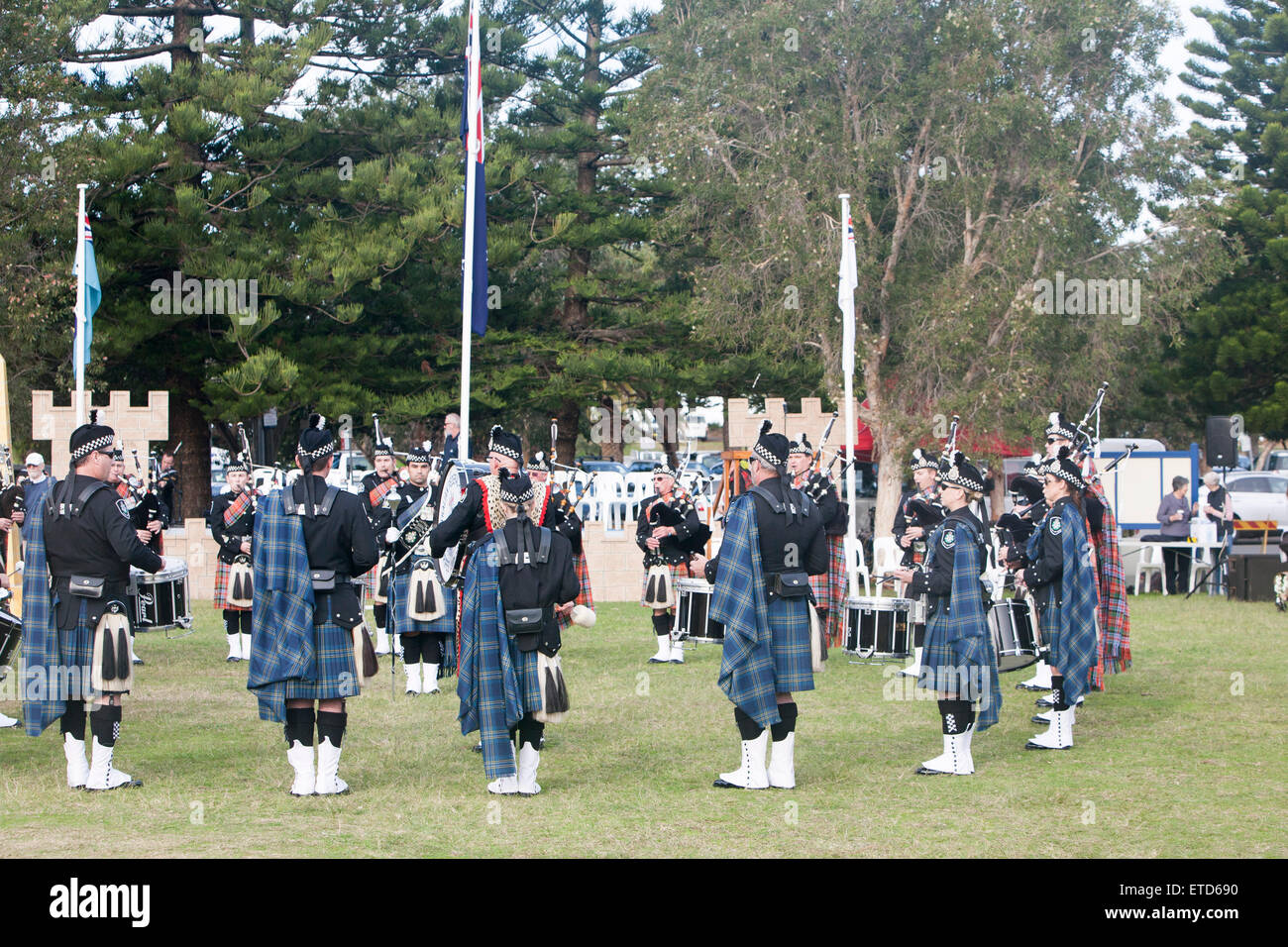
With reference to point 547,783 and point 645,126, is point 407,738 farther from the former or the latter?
point 645,126

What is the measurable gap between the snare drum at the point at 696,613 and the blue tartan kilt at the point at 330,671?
527cm

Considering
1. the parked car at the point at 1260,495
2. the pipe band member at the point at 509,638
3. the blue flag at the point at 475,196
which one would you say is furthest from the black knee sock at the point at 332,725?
the parked car at the point at 1260,495

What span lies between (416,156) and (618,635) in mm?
12696

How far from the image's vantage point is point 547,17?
2847 centimetres

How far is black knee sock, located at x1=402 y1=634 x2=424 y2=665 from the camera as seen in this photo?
1116 centimetres

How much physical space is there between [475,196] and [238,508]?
4525 millimetres

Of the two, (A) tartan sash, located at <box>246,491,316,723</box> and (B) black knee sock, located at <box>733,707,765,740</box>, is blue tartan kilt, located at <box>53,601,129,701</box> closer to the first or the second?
(A) tartan sash, located at <box>246,491,316,723</box>

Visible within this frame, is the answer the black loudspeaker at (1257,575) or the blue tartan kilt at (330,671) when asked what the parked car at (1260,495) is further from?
the blue tartan kilt at (330,671)

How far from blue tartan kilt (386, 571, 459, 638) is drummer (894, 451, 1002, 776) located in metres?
4.05

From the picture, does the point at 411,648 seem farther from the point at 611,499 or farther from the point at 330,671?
the point at 611,499

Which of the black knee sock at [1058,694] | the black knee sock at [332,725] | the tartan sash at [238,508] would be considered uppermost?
the tartan sash at [238,508]

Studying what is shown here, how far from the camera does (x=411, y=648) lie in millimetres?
11164

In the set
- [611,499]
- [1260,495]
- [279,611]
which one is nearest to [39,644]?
[279,611]

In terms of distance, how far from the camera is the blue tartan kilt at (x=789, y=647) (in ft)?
24.6
